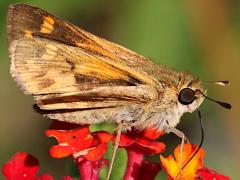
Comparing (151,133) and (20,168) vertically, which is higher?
(151,133)

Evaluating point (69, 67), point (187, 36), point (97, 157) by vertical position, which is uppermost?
point (187, 36)

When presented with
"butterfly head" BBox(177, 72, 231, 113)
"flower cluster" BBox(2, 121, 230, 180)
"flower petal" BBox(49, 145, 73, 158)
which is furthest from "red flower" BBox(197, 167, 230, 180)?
"flower petal" BBox(49, 145, 73, 158)

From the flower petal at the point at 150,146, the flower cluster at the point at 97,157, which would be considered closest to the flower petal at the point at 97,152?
the flower cluster at the point at 97,157

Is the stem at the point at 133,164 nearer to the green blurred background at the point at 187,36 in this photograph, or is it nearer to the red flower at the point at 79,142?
the red flower at the point at 79,142

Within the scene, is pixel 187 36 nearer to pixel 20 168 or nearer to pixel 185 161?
pixel 185 161

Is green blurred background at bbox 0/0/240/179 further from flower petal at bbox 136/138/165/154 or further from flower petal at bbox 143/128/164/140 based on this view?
flower petal at bbox 136/138/165/154

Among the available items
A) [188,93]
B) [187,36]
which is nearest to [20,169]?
[188,93]

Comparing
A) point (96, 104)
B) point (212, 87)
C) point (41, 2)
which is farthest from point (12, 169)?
point (212, 87)

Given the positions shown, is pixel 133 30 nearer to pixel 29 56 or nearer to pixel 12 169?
pixel 29 56
